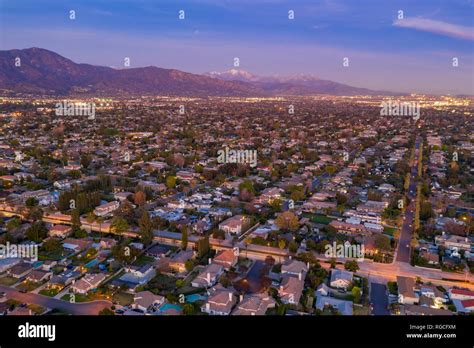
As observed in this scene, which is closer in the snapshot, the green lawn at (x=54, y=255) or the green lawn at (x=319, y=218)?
the green lawn at (x=54, y=255)

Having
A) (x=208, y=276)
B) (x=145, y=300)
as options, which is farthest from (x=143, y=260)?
(x=145, y=300)

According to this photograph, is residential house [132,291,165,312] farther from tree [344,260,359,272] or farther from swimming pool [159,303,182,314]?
tree [344,260,359,272]

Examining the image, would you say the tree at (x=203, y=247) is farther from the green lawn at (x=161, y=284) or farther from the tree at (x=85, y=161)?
the tree at (x=85, y=161)

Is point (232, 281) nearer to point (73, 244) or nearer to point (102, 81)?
point (73, 244)

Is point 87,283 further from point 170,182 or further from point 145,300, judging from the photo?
point 170,182

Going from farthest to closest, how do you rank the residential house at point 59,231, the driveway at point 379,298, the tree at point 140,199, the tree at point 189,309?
the tree at point 140,199 → the residential house at point 59,231 → the driveway at point 379,298 → the tree at point 189,309

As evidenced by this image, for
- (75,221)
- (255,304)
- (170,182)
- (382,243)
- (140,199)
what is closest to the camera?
(255,304)

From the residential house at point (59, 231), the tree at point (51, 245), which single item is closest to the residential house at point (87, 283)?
the tree at point (51, 245)

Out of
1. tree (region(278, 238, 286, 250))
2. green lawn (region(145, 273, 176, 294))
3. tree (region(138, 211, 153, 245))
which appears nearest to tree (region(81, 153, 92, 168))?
tree (region(138, 211, 153, 245))
